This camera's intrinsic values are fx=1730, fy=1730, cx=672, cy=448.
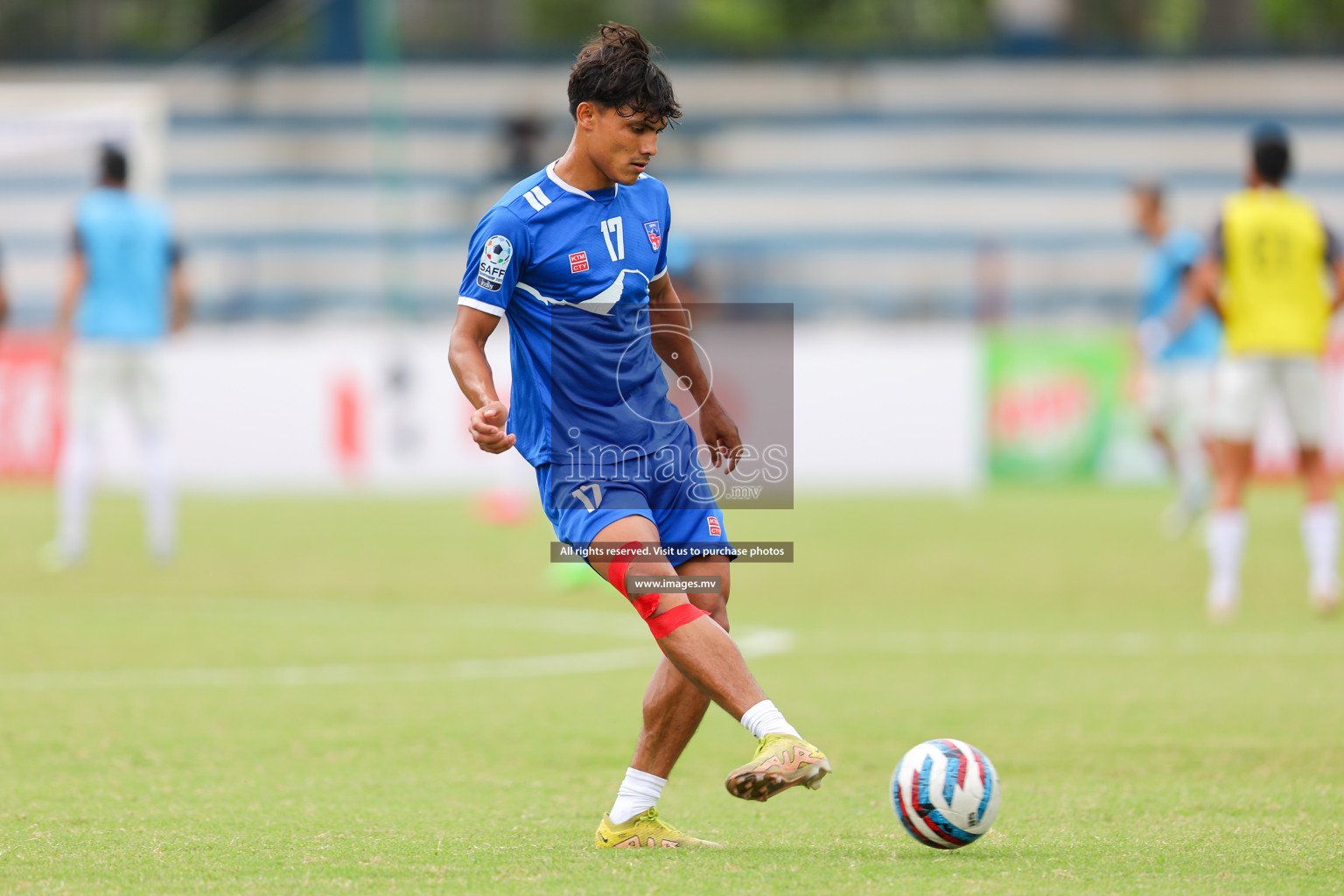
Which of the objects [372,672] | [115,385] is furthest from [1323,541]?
[115,385]

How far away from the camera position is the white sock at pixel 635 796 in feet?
15.4

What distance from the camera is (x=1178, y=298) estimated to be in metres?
13.6

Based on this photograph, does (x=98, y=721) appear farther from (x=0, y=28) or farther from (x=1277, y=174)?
(x=0, y=28)

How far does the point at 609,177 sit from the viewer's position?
467 cm

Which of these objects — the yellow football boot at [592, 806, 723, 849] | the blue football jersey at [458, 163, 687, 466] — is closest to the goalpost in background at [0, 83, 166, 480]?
the blue football jersey at [458, 163, 687, 466]

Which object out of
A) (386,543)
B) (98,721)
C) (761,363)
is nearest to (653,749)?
(98,721)

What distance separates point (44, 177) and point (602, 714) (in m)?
16.0

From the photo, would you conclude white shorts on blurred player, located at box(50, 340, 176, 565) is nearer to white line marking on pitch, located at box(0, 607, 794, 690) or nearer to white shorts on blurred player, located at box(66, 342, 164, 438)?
white shorts on blurred player, located at box(66, 342, 164, 438)

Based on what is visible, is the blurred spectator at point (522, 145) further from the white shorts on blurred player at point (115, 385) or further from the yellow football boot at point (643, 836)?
the yellow football boot at point (643, 836)

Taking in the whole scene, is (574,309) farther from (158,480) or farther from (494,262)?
(158,480)

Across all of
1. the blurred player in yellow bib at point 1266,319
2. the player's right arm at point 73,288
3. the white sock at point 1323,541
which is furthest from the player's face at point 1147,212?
the player's right arm at point 73,288

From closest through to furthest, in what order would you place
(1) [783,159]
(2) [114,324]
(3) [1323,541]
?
(3) [1323,541] < (2) [114,324] < (1) [783,159]

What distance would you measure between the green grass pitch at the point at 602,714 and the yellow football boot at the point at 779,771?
22 cm

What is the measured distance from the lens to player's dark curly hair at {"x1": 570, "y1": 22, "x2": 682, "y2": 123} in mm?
4547
